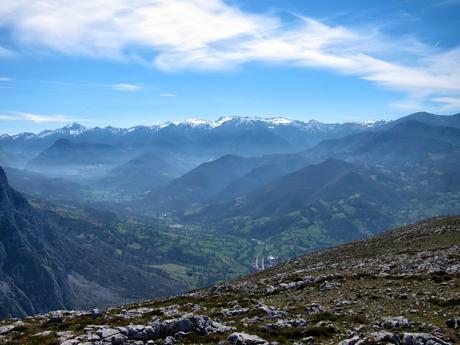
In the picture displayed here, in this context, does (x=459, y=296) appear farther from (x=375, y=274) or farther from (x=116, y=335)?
(x=116, y=335)

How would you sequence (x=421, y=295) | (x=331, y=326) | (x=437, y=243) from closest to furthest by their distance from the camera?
(x=331, y=326), (x=421, y=295), (x=437, y=243)

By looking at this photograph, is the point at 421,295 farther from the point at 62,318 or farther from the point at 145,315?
the point at 62,318

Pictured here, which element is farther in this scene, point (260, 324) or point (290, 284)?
point (290, 284)

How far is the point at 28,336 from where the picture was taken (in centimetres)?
3328

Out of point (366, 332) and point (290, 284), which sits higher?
point (366, 332)

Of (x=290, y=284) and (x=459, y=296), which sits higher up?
(x=459, y=296)

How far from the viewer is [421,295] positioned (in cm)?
3716

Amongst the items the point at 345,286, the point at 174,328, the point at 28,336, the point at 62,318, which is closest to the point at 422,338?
the point at 174,328

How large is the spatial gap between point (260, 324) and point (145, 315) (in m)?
10.9

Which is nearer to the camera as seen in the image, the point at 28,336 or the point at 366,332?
the point at 366,332

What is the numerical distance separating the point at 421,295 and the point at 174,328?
68.9 feet

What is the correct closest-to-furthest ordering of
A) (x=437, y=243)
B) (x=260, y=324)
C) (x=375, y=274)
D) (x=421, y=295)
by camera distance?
1. (x=260, y=324)
2. (x=421, y=295)
3. (x=375, y=274)
4. (x=437, y=243)

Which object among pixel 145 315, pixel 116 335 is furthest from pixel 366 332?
pixel 145 315

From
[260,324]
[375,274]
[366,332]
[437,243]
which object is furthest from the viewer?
[437,243]
